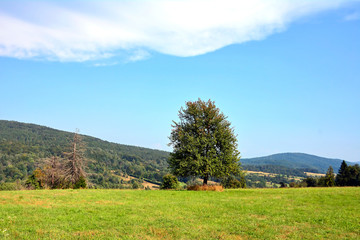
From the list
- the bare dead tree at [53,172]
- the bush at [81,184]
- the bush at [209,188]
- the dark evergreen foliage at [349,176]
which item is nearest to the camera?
the bush at [209,188]

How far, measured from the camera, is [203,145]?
36.3 meters

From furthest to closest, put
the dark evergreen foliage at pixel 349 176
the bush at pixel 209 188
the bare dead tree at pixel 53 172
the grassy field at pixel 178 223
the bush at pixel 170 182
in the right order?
the dark evergreen foliage at pixel 349 176 < the bush at pixel 170 182 < the bare dead tree at pixel 53 172 < the bush at pixel 209 188 < the grassy field at pixel 178 223

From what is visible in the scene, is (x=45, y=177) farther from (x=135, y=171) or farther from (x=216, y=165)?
(x=135, y=171)

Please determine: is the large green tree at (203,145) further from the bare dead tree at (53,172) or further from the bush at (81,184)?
the bare dead tree at (53,172)

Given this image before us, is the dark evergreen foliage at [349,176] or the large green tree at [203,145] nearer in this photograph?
the large green tree at [203,145]

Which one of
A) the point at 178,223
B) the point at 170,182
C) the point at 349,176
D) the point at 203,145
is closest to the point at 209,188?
the point at 203,145

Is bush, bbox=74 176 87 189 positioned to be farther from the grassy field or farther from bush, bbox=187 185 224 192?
the grassy field

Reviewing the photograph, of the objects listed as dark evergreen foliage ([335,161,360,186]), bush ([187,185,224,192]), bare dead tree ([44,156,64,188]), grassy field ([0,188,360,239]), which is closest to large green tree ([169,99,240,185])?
bush ([187,185,224,192])

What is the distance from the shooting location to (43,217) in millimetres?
14953

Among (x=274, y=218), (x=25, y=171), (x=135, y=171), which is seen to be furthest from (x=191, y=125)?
(x=135, y=171)

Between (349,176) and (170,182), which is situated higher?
(349,176)

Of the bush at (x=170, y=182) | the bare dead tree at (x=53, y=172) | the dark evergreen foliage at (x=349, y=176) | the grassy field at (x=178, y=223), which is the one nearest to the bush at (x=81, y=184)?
the bare dead tree at (x=53, y=172)

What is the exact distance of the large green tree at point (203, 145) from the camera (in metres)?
36.5

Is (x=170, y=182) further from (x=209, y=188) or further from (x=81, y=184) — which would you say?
(x=209, y=188)
